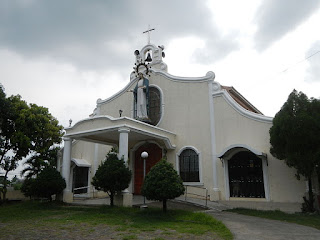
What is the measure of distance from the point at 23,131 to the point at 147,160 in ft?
24.2

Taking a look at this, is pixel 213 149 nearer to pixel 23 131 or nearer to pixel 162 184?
pixel 162 184

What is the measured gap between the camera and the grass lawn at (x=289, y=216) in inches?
352

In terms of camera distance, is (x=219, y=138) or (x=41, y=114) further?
(x=41, y=114)

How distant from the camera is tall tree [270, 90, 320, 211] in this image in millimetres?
10141

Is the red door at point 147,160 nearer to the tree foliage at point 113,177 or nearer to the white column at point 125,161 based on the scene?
the white column at point 125,161

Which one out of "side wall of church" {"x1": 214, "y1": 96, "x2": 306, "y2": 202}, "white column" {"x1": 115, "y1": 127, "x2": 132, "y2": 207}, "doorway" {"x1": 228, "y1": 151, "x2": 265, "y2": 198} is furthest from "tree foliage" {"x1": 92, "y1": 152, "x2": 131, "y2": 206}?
"doorway" {"x1": 228, "y1": 151, "x2": 265, "y2": 198}

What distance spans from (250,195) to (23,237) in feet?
31.3

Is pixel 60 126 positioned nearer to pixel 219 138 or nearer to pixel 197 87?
pixel 197 87

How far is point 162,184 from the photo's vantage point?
9578 millimetres

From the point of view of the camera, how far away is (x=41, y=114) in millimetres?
17281

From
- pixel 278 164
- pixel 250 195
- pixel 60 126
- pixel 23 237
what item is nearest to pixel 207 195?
pixel 250 195

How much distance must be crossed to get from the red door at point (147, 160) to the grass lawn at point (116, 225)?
210 inches

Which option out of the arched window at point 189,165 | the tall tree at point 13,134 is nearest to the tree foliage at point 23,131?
the tall tree at point 13,134

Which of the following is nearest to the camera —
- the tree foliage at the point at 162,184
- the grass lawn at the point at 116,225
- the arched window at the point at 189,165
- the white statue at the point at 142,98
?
the grass lawn at the point at 116,225
